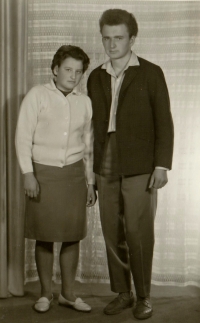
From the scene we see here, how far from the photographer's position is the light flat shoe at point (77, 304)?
1.94 meters

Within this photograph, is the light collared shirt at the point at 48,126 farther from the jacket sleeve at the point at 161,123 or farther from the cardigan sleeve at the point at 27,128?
the jacket sleeve at the point at 161,123

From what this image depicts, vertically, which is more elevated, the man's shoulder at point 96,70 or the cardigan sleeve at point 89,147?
the man's shoulder at point 96,70

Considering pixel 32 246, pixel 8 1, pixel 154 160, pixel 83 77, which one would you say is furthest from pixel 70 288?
pixel 8 1

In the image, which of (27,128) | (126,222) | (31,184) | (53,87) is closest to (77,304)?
(126,222)

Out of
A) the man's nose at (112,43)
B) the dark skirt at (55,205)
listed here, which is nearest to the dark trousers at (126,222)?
the dark skirt at (55,205)

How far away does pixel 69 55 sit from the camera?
1813mm

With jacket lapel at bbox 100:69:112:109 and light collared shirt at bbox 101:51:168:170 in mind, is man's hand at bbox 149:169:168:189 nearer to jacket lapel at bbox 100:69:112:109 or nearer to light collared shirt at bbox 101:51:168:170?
light collared shirt at bbox 101:51:168:170

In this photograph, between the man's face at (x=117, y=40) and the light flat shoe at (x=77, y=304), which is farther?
the light flat shoe at (x=77, y=304)

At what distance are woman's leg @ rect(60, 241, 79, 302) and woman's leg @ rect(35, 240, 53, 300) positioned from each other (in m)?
0.05

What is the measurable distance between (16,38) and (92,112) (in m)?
0.43

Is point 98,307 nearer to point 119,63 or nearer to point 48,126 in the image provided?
point 48,126

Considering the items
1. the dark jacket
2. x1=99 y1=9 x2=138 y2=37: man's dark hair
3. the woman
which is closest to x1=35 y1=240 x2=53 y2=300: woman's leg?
the woman

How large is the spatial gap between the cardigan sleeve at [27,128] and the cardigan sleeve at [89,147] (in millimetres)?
206

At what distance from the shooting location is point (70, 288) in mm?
1977
